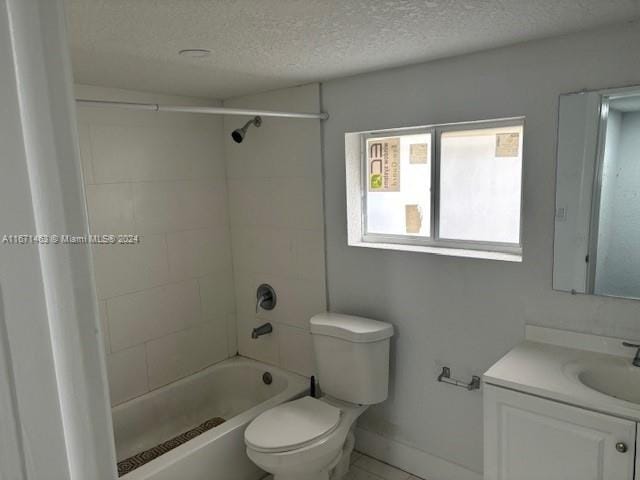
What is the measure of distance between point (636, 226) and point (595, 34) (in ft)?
2.55

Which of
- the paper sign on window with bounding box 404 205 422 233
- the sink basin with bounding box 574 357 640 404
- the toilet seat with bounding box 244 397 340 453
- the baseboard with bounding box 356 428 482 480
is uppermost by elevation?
the paper sign on window with bounding box 404 205 422 233

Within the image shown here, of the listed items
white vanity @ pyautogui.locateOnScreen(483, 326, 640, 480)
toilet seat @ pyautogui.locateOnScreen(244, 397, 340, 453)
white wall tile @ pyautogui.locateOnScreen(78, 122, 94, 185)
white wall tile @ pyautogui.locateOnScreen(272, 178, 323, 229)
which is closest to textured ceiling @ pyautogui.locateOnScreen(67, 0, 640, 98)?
white wall tile @ pyautogui.locateOnScreen(78, 122, 94, 185)

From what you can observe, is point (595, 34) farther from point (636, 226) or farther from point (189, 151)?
point (189, 151)

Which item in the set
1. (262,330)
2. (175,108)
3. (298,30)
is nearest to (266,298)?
(262,330)

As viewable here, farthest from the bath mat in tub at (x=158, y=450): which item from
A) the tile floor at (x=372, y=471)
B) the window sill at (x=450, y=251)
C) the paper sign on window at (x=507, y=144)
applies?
the paper sign on window at (x=507, y=144)

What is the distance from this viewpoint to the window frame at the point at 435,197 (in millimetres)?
2168

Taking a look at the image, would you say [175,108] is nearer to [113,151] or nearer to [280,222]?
[113,151]

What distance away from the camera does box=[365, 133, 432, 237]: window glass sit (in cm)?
252

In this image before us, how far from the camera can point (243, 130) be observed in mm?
2885

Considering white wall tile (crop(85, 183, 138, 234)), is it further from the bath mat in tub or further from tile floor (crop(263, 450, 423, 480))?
tile floor (crop(263, 450, 423, 480))

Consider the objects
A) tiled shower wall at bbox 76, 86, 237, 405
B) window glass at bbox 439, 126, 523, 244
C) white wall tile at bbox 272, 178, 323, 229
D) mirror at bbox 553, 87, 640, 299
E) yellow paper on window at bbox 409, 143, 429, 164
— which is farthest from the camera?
white wall tile at bbox 272, 178, 323, 229

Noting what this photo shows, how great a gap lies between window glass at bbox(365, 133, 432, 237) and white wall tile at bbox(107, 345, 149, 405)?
1.61 meters

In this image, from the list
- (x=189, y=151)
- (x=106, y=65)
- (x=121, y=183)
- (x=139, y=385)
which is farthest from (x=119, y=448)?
(x=106, y=65)

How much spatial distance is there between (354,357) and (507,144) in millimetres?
1325
